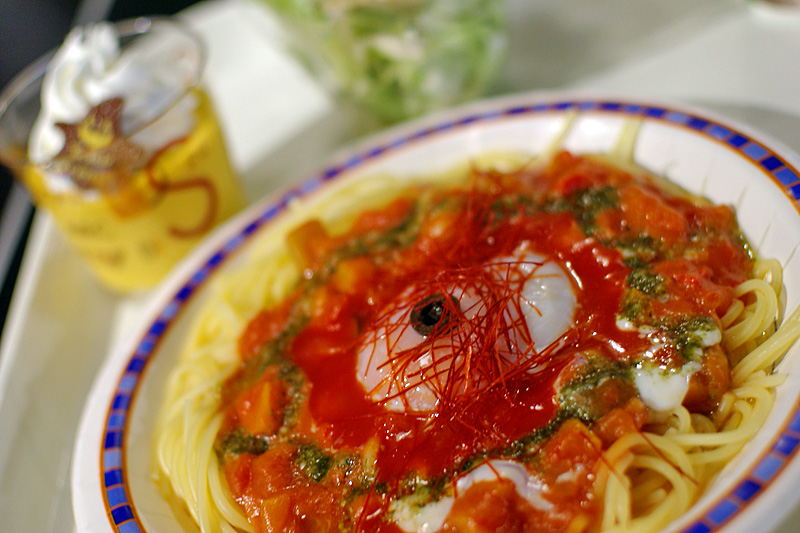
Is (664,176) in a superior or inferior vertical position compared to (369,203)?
inferior

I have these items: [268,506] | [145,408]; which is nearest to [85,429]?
[145,408]

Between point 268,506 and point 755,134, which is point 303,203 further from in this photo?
point 755,134

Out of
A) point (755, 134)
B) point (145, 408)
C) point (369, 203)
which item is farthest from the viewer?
point (369, 203)

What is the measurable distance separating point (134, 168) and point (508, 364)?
239 cm

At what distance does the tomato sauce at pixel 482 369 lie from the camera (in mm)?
2342

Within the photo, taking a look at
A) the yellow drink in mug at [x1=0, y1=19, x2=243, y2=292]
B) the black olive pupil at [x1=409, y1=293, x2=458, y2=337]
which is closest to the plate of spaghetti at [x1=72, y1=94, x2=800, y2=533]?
the black olive pupil at [x1=409, y1=293, x2=458, y2=337]

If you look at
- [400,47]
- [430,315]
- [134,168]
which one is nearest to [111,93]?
[134,168]

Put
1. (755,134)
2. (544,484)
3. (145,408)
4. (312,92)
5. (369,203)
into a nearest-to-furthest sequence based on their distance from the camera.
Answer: (544,484) → (755,134) → (145,408) → (369,203) → (312,92)

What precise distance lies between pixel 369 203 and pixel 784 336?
86.2 inches

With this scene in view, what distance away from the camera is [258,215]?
3.86m

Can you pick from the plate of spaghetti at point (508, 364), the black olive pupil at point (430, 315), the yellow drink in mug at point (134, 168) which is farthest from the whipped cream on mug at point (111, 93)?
the black olive pupil at point (430, 315)

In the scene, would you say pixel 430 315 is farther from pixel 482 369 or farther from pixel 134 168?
pixel 134 168

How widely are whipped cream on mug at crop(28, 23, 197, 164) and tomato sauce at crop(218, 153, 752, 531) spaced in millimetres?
1341

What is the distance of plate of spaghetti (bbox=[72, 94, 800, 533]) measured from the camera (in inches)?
89.4
